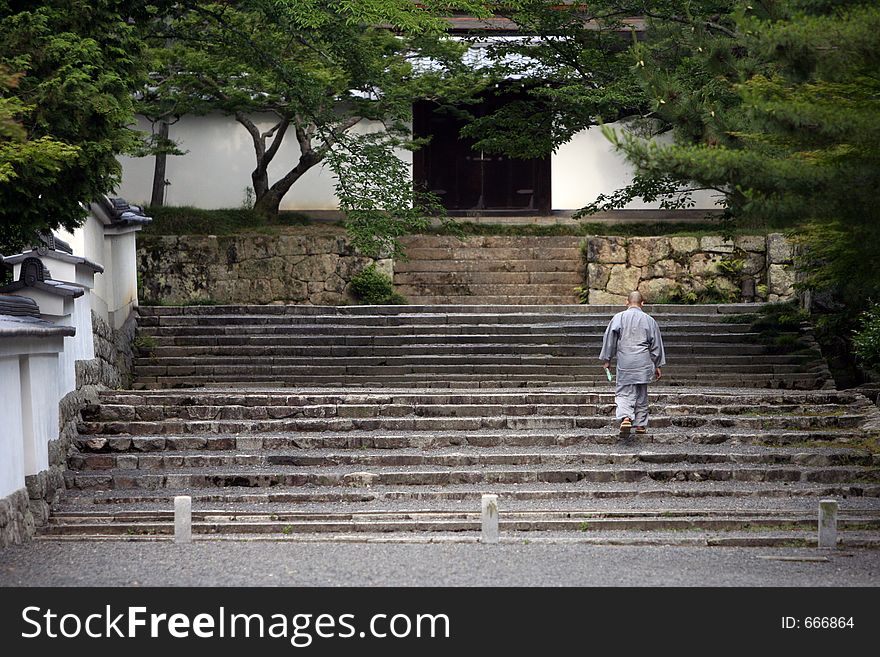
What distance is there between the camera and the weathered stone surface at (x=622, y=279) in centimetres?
2122

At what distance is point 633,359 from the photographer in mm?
12094

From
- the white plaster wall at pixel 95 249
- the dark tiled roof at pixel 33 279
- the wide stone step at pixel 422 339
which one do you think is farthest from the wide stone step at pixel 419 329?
the dark tiled roof at pixel 33 279

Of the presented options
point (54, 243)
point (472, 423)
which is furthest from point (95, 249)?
point (472, 423)

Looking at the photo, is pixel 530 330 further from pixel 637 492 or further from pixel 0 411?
pixel 0 411

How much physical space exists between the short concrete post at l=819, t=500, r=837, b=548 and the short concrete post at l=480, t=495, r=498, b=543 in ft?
8.17

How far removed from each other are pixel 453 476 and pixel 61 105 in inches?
196

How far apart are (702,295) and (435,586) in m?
14.7

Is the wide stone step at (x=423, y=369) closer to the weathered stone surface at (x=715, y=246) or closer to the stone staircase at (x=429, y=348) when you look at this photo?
the stone staircase at (x=429, y=348)

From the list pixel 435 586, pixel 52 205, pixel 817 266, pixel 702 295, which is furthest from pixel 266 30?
pixel 435 586

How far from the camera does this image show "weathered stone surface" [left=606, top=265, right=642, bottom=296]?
21.2m

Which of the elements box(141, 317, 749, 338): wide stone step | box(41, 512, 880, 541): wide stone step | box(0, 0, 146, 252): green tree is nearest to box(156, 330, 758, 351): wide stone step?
box(141, 317, 749, 338): wide stone step

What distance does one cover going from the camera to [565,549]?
8781 millimetres

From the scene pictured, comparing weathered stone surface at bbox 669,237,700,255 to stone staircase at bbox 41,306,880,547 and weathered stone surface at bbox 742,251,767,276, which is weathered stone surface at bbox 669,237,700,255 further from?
stone staircase at bbox 41,306,880,547

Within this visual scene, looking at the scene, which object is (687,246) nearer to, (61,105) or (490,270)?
(490,270)
